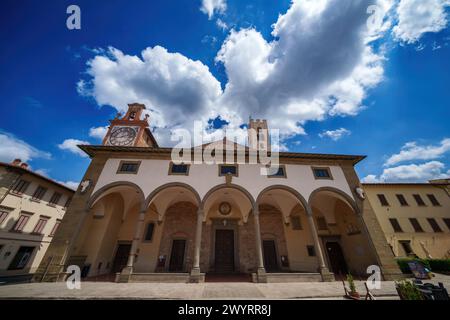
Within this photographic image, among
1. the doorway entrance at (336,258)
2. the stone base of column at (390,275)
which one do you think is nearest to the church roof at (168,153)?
the doorway entrance at (336,258)

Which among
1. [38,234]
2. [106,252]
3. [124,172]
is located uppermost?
[124,172]

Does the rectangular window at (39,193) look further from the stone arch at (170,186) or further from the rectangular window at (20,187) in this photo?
the stone arch at (170,186)

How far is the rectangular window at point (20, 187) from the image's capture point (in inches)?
586

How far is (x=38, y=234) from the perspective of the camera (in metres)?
16.5

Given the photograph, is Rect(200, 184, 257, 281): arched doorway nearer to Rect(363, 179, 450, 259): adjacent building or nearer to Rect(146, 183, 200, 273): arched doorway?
Rect(146, 183, 200, 273): arched doorway

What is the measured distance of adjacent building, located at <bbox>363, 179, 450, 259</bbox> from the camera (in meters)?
14.9

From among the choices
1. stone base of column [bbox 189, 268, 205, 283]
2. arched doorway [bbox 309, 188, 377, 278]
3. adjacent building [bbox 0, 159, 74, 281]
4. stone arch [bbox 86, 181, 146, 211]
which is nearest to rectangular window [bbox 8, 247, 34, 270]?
adjacent building [bbox 0, 159, 74, 281]

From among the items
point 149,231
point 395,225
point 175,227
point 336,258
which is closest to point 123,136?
point 149,231
